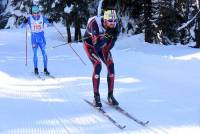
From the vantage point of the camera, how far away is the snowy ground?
7.61 m

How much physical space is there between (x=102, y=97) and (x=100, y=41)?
1718mm

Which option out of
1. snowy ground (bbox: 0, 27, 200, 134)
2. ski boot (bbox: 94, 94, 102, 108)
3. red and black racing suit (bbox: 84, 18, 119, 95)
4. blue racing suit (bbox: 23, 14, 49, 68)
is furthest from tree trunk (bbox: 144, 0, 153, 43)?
ski boot (bbox: 94, 94, 102, 108)

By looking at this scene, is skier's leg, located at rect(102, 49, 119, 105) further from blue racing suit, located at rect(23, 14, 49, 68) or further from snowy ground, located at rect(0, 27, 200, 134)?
blue racing suit, located at rect(23, 14, 49, 68)

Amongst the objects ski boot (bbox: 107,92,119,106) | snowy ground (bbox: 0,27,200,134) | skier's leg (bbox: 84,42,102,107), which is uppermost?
skier's leg (bbox: 84,42,102,107)

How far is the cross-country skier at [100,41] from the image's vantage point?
29.0 feet

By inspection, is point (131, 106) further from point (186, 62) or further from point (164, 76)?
point (186, 62)

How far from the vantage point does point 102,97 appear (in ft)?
33.7

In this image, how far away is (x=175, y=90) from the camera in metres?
10.9

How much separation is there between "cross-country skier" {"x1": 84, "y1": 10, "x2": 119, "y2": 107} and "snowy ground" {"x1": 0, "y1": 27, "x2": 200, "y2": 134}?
0.56 m

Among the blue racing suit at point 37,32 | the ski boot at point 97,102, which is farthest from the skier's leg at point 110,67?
the blue racing suit at point 37,32

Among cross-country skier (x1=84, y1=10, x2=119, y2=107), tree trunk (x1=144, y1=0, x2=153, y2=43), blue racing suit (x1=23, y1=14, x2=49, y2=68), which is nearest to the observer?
cross-country skier (x1=84, y1=10, x2=119, y2=107)

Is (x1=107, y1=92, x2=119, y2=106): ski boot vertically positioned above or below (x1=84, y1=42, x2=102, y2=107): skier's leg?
below

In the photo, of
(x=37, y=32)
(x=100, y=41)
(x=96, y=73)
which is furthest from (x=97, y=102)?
(x=37, y=32)

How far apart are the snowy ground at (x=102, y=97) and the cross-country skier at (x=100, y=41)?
558mm
